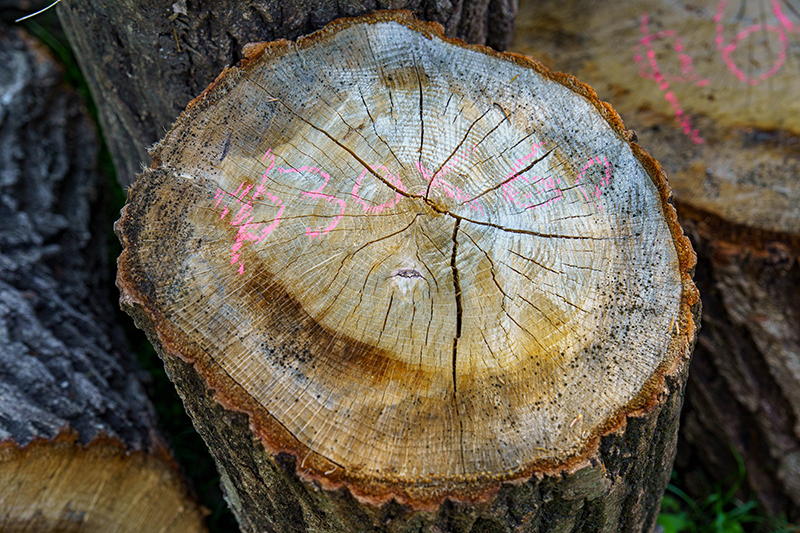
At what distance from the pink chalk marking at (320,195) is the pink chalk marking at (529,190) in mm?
386

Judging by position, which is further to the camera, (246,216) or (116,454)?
(116,454)

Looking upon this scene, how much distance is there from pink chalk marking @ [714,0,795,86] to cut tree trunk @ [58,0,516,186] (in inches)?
40.5

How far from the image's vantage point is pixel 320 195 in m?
1.40

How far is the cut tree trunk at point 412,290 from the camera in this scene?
1.21 m

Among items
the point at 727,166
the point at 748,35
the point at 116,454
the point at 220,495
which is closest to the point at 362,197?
the point at 116,454

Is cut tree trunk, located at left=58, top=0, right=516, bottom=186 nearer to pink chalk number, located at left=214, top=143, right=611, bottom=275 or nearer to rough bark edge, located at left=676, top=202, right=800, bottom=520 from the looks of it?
pink chalk number, located at left=214, top=143, right=611, bottom=275

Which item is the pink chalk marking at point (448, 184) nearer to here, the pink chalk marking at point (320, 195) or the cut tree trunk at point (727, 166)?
the pink chalk marking at point (320, 195)

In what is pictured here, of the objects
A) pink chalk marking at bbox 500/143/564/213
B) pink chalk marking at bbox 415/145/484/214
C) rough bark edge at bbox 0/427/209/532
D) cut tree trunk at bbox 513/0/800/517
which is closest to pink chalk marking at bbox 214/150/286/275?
pink chalk marking at bbox 415/145/484/214

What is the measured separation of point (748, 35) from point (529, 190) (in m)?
1.83

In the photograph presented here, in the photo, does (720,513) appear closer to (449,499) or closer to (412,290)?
(449,499)

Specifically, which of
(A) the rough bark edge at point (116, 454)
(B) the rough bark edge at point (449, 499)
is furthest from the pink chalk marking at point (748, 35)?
(A) the rough bark edge at point (116, 454)

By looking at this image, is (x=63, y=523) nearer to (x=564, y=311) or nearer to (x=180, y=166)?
(x=180, y=166)

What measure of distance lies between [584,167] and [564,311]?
0.38 metres

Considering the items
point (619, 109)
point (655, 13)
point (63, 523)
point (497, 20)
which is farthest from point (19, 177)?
point (655, 13)
